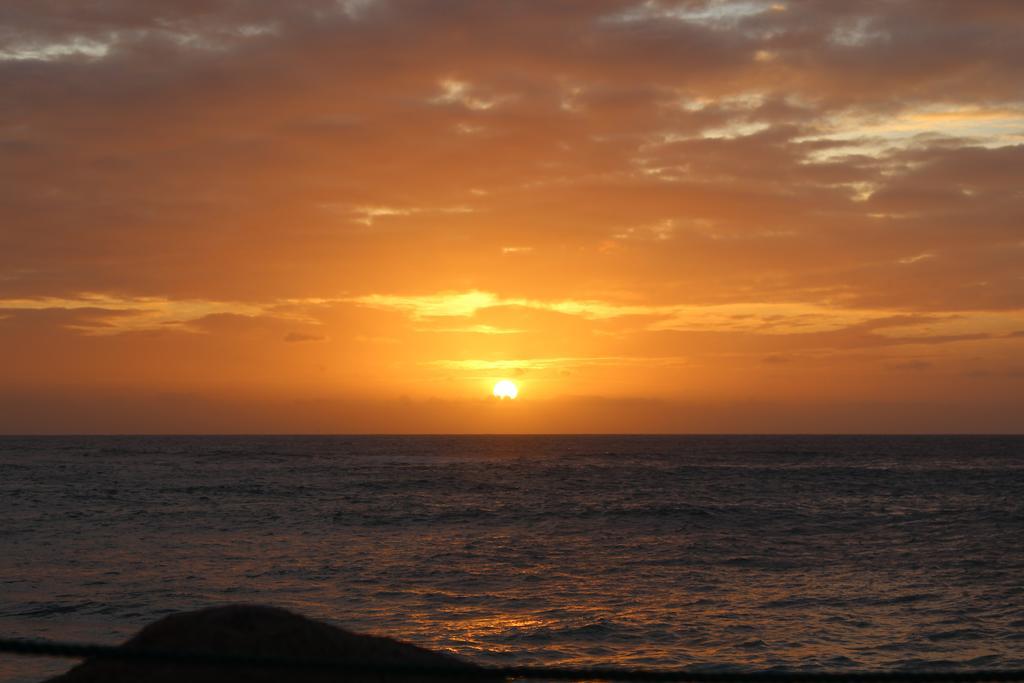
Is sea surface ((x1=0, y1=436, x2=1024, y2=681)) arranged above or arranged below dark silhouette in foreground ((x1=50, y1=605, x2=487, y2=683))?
below

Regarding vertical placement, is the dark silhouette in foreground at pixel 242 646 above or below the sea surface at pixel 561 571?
above

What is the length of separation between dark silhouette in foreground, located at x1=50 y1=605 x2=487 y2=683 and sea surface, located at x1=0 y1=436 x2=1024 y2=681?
905 cm

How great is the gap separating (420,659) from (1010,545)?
31019 millimetres

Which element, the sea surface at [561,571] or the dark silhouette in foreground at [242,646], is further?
the sea surface at [561,571]

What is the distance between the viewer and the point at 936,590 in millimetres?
22047

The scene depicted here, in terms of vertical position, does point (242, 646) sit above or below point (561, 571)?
above

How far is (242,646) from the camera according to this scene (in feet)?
19.3

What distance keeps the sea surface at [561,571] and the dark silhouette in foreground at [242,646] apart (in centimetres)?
905

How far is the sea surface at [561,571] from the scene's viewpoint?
16.5m

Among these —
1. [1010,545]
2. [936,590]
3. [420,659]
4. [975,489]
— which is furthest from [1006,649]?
[975,489]

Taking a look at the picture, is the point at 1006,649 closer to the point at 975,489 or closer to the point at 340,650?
the point at 340,650

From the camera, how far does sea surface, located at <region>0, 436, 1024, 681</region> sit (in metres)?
16.5

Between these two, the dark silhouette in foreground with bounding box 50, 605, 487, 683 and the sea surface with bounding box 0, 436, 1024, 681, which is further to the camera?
the sea surface with bounding box 0, 436, 1024, 681

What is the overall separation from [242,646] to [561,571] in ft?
65.3
